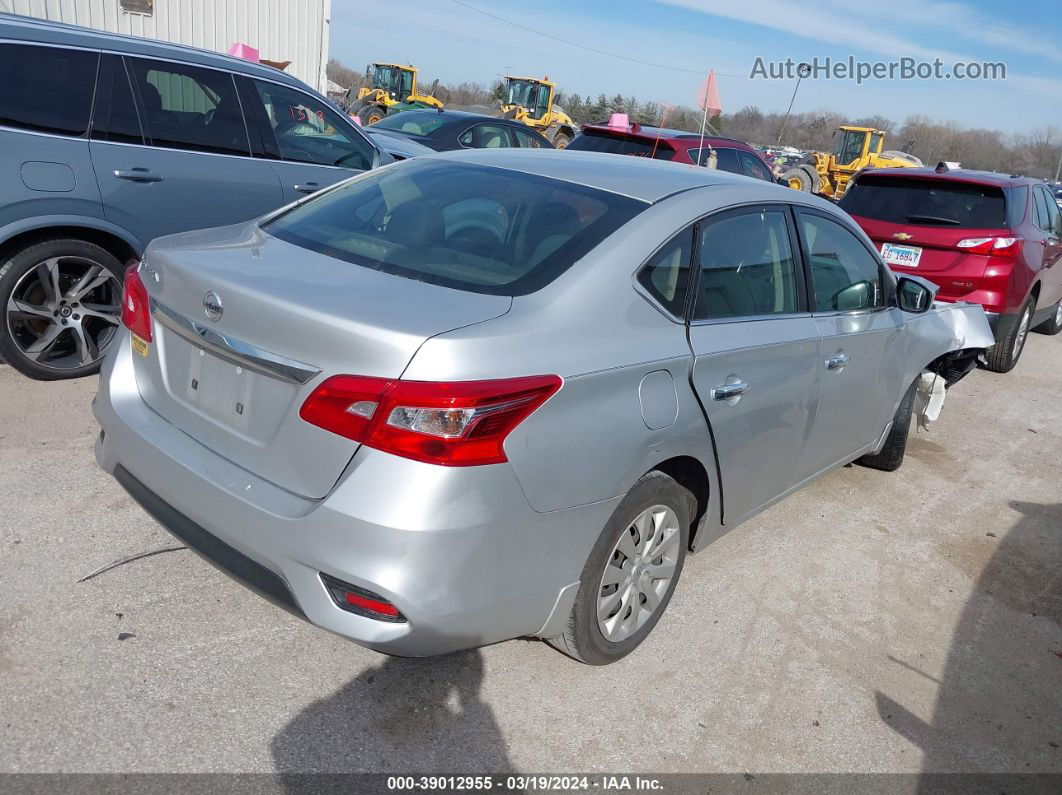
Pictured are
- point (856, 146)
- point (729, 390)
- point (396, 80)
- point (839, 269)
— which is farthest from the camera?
point (396, 80)

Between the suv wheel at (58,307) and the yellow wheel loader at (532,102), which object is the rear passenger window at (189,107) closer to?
the suv wheel at (58,307)

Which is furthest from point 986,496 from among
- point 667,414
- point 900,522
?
point 667,414

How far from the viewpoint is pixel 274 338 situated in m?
2.33

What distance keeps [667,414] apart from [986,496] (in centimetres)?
334

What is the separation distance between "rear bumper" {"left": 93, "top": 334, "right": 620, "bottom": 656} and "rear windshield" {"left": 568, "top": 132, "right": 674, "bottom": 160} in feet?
24.4

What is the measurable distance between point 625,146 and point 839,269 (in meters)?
5.97

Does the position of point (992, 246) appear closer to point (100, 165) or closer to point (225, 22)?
point (100, 165)

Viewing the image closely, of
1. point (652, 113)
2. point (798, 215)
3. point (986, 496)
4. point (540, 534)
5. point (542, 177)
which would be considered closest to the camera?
point (540, 534)

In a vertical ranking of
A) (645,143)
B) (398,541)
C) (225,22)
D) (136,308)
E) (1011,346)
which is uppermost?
(225,22)

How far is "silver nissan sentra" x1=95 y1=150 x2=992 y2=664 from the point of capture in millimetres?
2209

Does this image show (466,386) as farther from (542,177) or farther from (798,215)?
(798,215)

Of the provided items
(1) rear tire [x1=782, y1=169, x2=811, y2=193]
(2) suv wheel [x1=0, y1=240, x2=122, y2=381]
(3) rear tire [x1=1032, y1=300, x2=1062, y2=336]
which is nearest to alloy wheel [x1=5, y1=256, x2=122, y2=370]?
(2) suv wheel [x1=0, y1=240, x2=122, y2=381]

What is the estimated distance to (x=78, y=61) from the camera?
4.61 m

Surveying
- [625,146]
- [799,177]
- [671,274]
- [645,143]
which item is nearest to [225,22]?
[625,146]
